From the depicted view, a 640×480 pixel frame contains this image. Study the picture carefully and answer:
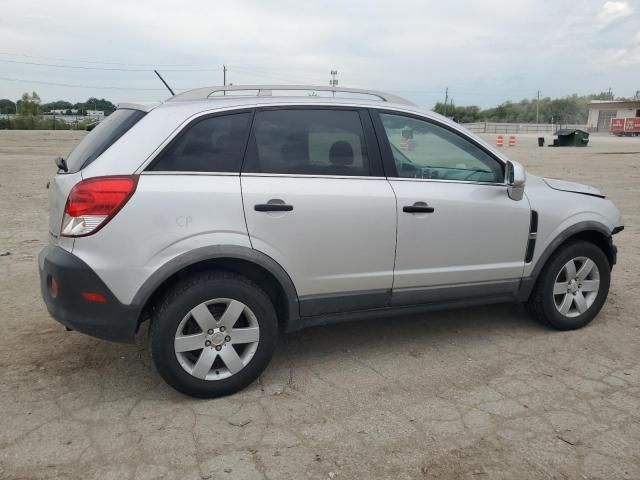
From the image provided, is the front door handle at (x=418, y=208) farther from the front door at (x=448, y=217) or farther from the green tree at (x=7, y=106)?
the green tree at (x=7, y=106)

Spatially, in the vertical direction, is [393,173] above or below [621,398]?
above

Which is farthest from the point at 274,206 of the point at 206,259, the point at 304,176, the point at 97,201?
the point at 97,201

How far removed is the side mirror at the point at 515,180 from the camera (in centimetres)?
382

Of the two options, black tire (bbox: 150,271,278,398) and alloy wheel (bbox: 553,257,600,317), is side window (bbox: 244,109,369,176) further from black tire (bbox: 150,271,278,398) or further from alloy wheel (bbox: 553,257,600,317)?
alloy wheel (bbox: 553,257,600,317)

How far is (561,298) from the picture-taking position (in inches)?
171

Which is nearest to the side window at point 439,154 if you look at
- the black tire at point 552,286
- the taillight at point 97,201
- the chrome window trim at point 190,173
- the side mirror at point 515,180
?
the side mirror at point 515,180

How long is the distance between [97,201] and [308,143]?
51.9 inches

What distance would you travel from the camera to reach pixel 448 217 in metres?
3.72

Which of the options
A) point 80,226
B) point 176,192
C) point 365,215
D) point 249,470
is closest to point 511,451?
point 249,470

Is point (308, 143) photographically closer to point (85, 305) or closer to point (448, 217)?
point (448, 217)

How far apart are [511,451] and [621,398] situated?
1.00m

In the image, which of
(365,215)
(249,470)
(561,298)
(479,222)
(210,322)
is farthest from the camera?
(561,298)

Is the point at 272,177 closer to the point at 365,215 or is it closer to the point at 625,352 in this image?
the point at 365,215

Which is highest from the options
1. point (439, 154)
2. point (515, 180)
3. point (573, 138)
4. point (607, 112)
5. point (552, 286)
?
point (607, 112)
